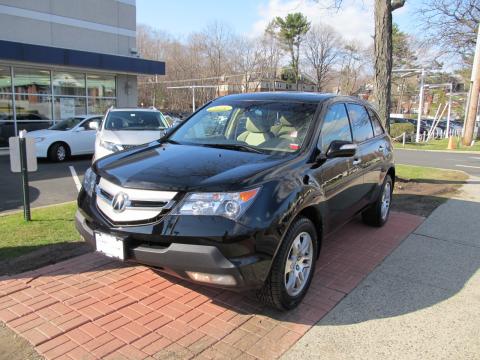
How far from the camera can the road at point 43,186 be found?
751 cm

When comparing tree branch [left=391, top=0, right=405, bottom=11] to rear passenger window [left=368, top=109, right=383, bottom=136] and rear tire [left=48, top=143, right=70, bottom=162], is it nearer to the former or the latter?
rear passenger window [left=368, top=109, right=383, bottom=136]

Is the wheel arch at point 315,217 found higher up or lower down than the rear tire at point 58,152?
higher up

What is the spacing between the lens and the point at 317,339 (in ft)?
10.4

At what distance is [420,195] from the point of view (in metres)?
8.38

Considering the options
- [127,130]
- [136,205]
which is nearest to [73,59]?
[127,130]

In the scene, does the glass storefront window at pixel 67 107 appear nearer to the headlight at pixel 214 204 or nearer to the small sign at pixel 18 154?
the small sign at pixel 18 154

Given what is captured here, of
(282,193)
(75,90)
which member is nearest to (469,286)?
(282,193)

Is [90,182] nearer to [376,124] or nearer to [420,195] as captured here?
[376,124]

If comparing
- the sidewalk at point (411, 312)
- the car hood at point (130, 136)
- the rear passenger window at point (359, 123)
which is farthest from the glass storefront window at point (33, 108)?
the sidewalk at point (411, 312)

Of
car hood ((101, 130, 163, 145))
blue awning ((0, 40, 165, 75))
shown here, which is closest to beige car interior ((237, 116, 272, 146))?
car hood ((101, 130, 163, 145))

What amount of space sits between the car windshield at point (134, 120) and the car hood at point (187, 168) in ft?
20.9

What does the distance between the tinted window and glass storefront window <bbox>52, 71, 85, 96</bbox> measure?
16145mm

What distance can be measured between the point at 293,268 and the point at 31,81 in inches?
660

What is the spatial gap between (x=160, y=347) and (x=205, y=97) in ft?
190
